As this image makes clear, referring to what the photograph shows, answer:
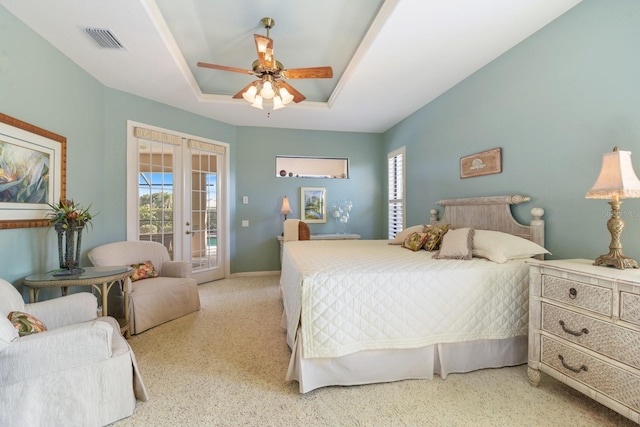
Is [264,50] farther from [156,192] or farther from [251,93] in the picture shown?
[156,192]

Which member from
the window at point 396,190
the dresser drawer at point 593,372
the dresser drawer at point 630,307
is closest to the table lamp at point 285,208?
the window at point 396,190

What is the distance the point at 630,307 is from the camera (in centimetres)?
136

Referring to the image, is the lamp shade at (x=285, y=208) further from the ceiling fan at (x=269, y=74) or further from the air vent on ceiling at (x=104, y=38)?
the air vent on ceiling at (x=104, y=38)

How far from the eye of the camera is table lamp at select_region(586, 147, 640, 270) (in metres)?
1.52

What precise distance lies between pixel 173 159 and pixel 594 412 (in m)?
4.95

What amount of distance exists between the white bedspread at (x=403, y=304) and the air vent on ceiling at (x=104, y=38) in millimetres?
2558

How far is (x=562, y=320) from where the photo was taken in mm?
1666

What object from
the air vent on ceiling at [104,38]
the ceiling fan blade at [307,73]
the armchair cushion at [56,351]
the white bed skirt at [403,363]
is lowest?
the white bed skirt at [403,363]

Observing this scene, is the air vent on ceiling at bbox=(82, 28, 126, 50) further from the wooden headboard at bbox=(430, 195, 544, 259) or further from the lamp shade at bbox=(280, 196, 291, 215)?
the wooden headboard at bbox=(430, 195, 544, 259)

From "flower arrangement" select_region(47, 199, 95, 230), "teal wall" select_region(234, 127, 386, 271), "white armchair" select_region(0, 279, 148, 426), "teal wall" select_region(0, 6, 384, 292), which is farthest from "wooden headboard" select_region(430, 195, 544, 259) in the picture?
"flower arrangement" select_region(47, 199, 95, 230)

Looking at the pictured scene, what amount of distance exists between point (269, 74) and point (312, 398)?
256 cm

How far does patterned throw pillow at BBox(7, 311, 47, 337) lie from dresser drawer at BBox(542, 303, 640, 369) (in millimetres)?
3057

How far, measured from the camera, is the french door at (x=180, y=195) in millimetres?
3725

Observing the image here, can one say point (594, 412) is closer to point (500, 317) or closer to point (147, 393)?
point (500, 317)
